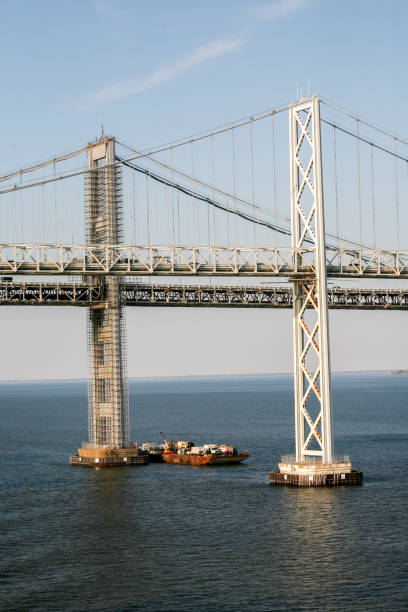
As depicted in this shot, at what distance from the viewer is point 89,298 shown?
315ft

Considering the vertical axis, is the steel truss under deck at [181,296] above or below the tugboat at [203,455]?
above

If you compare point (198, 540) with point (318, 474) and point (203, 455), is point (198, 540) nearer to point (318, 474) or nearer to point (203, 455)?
point (318, 474)

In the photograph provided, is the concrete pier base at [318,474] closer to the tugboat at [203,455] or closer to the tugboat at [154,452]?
the tugboat at [203,455]

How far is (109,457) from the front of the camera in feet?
306

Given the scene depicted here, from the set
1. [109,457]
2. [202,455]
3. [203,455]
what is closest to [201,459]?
[203,455]

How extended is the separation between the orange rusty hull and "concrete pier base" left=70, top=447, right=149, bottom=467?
318cm

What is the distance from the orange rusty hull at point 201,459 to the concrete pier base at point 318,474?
21.6 meters

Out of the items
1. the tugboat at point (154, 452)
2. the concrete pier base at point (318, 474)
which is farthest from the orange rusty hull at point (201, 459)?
the concrete pier base at point (318, 474)

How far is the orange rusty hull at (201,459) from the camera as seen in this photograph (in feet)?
313

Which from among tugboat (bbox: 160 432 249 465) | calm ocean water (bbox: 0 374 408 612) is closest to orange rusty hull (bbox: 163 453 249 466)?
tugboat (bbox: 160 432 249 465)

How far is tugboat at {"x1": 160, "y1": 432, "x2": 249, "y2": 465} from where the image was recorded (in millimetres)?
95500

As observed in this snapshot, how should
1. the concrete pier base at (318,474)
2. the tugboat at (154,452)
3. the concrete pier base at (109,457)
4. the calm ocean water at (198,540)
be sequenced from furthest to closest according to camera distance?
the tugboat at (154,452) < the concrete pier base at (109,457) < the concrete pier base at (318,474) < the calm ocean water at (198,540)

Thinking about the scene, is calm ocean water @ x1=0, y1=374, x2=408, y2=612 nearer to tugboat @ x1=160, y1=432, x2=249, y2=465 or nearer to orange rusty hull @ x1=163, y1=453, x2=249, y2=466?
orange rusty hull @ x1=163, y1=453, x2=249, y2=466

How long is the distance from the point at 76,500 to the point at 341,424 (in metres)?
88.5
